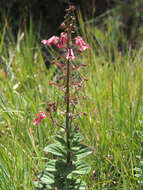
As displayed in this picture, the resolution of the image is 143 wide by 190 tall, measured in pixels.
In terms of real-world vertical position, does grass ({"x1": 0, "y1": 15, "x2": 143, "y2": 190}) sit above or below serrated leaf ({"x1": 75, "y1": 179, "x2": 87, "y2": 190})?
above

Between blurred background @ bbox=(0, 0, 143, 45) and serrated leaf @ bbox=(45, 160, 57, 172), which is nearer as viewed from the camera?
serrated leaf @ bbox=(45, 160, 57, 172)

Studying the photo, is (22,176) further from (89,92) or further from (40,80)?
(40,80)

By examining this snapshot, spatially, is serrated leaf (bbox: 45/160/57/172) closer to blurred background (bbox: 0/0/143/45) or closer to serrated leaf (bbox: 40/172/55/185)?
serrated leaf (bbox: 40/172/55/185)

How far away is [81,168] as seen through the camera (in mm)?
1529

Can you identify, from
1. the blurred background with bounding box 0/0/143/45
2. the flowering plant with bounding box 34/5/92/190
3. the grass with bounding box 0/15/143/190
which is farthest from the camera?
→ the blurred background with bounding box 0/0/143/45

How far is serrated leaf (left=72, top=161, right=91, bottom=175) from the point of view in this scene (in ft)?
4.85

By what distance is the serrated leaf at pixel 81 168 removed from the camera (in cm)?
148

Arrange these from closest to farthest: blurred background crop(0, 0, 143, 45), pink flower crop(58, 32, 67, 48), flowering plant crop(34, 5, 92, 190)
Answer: pink flower crop(58, 32, 67, 48) < flowering plant crop(34, 5, 92, 190) < blurred background crop(0, 0, 143, 45)

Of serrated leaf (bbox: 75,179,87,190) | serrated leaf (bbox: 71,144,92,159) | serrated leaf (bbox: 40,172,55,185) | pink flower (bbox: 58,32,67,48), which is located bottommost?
serrated leaf (bbox: 75,179,87,190)

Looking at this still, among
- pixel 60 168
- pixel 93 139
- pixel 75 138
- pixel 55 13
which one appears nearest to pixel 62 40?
pixel 75 138

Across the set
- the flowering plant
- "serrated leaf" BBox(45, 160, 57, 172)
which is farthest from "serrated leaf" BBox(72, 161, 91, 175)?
"serrated leaf" BBox(45, 160, 57, 172)

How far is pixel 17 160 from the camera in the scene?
5.42ft

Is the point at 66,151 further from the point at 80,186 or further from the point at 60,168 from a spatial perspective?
the point at 80,186

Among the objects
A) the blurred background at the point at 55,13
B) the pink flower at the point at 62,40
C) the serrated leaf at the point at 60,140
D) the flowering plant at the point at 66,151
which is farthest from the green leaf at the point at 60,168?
the blurred background at the point at 55,13
